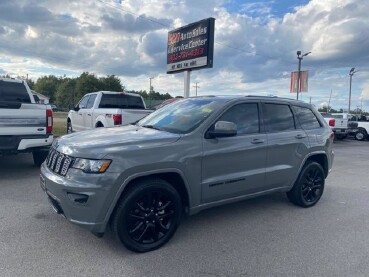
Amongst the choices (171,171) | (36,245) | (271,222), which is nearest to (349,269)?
(271,222)

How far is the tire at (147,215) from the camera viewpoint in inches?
135

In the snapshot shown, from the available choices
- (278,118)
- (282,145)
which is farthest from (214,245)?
(278,118)

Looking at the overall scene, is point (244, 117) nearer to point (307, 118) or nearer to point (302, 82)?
point (307, 118)

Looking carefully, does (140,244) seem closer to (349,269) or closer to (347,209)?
(349,269)

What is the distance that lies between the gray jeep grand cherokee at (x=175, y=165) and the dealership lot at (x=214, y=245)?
0.30 meters

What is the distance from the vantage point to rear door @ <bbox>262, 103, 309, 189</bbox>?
4.77 m

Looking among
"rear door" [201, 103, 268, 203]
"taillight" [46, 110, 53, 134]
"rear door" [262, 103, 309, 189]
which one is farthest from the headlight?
"taillight" [46, 110, 53, 134]

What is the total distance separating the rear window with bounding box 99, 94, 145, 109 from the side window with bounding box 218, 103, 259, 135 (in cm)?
726

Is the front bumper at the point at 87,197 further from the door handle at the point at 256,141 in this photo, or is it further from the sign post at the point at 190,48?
the sign post at the point at 190,48

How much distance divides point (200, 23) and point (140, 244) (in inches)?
605

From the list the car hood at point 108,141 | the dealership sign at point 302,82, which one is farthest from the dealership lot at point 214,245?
the dealership sign at point 302,82

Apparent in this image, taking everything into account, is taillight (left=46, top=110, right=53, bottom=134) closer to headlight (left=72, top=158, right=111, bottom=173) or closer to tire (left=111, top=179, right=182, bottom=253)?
headlight (left=72, top=158, right=111, bottom=173)

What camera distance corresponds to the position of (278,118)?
16.5ft

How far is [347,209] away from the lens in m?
5.43
